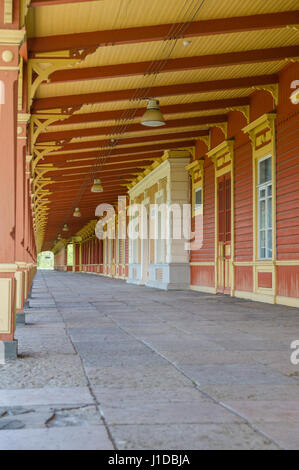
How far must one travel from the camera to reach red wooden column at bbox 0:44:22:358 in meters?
6.13

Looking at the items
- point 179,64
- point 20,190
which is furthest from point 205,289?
point 20,190

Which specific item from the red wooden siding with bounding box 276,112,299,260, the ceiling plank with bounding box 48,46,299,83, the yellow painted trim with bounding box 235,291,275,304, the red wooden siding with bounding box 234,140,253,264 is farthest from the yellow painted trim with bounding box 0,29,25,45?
the red wooden siding with bounding box 234,140,253,264

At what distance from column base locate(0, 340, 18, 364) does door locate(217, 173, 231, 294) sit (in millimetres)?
11592

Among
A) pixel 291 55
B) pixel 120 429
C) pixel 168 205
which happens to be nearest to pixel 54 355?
pixel 120 429

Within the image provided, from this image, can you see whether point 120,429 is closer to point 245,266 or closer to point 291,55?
point 291,55

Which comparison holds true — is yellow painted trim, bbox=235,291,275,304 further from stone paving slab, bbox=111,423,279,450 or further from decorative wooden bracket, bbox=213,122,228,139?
stone paving slab, bbox=111,423,279,450

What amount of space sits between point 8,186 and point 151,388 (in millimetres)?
2746

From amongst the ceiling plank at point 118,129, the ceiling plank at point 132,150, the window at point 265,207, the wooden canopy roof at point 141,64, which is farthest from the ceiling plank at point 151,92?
the ceiling plank at point 132,150

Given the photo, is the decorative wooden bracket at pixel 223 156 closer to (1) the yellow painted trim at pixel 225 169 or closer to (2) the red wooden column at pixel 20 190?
(1) the yellow painted trim at pixel 225 169

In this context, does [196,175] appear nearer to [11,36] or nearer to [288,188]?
[288,188]

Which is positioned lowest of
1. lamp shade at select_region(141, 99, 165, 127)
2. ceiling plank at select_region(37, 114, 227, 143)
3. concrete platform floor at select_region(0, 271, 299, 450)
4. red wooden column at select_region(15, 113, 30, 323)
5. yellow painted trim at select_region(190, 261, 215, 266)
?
concrete platform floor at select_region(0, 271, 299, 450)

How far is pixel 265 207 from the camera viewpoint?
14.4 meters

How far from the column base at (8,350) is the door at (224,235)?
11.6 meters

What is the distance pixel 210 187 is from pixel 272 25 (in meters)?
8.83
